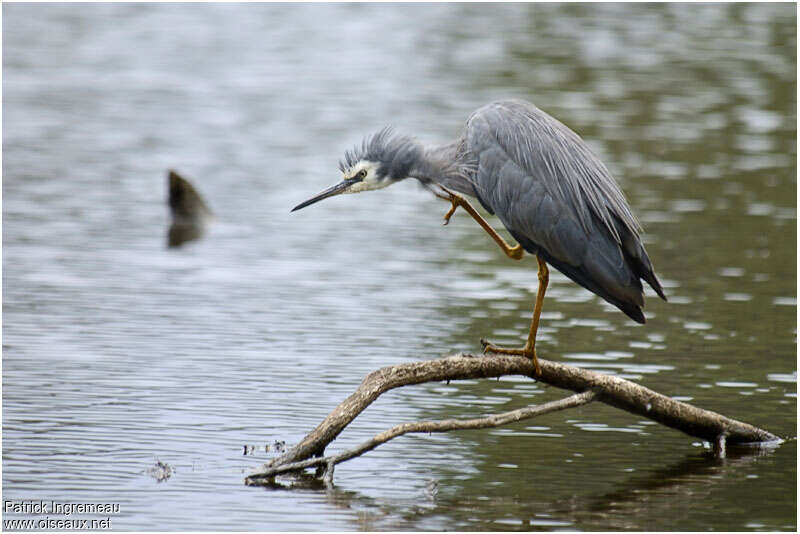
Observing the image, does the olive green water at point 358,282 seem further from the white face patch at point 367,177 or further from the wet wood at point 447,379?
the white face patch at point 367,177

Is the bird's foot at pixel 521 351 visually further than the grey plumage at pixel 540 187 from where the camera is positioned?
No

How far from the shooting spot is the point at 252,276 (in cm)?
1479

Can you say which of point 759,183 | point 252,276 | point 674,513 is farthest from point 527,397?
point 759,183

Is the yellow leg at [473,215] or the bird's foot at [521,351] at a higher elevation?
the yellow leg at [473,215]

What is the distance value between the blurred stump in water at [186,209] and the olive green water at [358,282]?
23cm

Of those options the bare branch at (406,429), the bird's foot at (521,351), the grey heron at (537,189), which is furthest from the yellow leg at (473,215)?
the bare branch at (406,429)

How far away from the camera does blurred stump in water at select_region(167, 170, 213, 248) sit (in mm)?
16859

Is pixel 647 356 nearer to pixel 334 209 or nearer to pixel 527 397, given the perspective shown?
pixel 527 397

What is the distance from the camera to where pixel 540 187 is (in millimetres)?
9328

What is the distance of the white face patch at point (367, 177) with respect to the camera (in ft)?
30.4

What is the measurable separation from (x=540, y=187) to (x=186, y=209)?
27.3ft

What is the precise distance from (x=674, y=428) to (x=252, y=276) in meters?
5.98

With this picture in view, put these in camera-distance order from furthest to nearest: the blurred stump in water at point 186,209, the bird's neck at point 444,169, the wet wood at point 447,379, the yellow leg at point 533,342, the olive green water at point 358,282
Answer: the blurred stump in water at point 186,209 → the bird's neck at point 444,169 → the olive green water at point 358,282 → the yellow leg at point 533,342 → the wet wood at point 447,379

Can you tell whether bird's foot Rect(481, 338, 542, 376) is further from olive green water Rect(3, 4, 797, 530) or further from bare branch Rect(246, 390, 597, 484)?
olive green water Rect(3, 4, 797, 530)
